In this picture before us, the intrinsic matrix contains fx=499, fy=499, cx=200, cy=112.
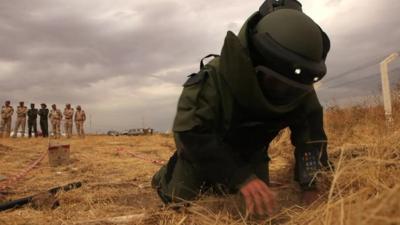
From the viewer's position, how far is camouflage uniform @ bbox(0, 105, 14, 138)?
765 inches

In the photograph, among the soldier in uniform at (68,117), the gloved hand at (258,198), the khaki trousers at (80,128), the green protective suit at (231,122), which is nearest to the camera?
the gloved hand at (258,198)

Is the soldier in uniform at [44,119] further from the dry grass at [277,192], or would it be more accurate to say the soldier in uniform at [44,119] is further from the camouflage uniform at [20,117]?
the dry grass at [277,192]

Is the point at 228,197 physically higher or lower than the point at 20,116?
lower

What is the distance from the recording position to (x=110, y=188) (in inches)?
190

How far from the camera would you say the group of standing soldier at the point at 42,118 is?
19.8m

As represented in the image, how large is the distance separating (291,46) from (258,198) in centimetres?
69

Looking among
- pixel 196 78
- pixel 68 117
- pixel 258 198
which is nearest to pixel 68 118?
pixel 68 117

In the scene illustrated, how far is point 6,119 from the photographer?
19734 millimetres

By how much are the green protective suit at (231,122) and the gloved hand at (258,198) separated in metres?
0.06

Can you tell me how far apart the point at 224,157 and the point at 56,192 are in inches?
93.9

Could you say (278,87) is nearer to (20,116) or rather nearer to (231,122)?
(231,122)

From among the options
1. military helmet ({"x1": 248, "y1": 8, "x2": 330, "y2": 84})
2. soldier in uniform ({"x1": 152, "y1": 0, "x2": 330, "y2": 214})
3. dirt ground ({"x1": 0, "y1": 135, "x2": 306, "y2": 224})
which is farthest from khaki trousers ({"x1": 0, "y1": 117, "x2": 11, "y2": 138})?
military helmet ({"x1": 248, "y1": 8, "x2": 330, "y2": 84})

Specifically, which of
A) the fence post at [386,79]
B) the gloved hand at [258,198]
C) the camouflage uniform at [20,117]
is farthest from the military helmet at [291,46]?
the camouflage uniform at [20,117]

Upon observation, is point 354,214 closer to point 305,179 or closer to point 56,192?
point 305,179
